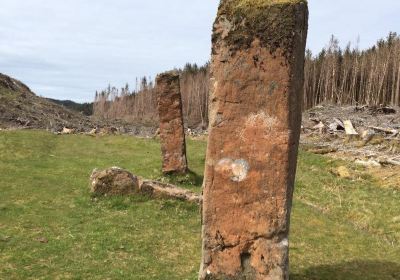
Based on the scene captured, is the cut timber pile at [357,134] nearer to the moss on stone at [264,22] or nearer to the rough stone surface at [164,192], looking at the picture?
the rough stone surface at [164,192]

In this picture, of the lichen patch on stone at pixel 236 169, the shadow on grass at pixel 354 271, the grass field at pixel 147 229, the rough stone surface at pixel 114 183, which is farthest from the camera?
the rough stone surface at pixel 114 183

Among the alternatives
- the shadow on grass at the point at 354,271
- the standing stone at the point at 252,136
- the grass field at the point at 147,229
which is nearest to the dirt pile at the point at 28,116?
the grass field at the point at 147,229

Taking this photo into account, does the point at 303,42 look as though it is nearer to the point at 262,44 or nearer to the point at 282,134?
the point at 262,44

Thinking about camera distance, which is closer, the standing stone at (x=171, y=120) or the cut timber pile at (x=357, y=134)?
the standing stone at (x=171, y=120)

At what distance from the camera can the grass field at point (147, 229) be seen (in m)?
9.76

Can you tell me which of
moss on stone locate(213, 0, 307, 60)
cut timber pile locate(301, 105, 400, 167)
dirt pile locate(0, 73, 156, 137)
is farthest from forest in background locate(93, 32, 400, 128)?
moss on stone locate(213, 0, 307, 60)

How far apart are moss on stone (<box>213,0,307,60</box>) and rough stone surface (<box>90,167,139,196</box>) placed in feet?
27.1

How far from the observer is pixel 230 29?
7543mm

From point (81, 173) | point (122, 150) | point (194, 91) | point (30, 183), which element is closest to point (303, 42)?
point (30, 183)

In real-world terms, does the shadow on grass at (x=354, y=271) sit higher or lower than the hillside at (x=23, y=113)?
lower

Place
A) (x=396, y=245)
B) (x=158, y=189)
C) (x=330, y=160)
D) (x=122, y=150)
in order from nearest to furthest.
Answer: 1. (x=396, y=245)
2. (x=158, y=189)
3. (x=330, y=160)
4. (x=122, y=150)

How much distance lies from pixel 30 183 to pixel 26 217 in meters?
4.30

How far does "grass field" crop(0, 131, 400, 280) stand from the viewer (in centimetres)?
976

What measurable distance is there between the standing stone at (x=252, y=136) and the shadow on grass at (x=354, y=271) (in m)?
2.18
